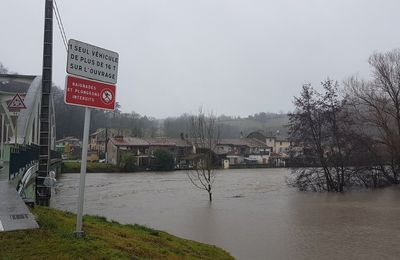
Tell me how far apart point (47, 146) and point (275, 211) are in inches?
537

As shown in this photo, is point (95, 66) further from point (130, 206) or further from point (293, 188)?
point (293, 188)

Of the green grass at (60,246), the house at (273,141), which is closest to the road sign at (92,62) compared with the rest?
the green grass at (60,246)

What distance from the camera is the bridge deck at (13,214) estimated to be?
21.5 ft

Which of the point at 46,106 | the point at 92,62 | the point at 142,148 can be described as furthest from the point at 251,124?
the point at 92,62

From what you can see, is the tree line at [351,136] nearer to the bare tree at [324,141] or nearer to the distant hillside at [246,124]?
the bare tree at [324,141]

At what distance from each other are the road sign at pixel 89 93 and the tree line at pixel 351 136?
→ 106 ft

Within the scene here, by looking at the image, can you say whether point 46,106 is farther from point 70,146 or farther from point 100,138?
point 100,138

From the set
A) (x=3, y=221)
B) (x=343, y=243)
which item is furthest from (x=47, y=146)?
(x=343, y=243)

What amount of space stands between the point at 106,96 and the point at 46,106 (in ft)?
22.8

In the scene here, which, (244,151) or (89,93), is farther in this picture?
(244,151)

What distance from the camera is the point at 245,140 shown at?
4200 inches

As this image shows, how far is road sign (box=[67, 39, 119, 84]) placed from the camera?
6.49 metres

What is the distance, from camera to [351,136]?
37625 mm

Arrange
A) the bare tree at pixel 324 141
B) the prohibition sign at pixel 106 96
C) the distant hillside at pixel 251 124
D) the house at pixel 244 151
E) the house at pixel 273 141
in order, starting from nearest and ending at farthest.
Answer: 1. the prohibition sign at pixel 106 96
2. the bare tree at pixel 324 141
3. the house at pixel 244 151
4. the house at pixel 273 141
5. the distant hillside at pixel 251 124
